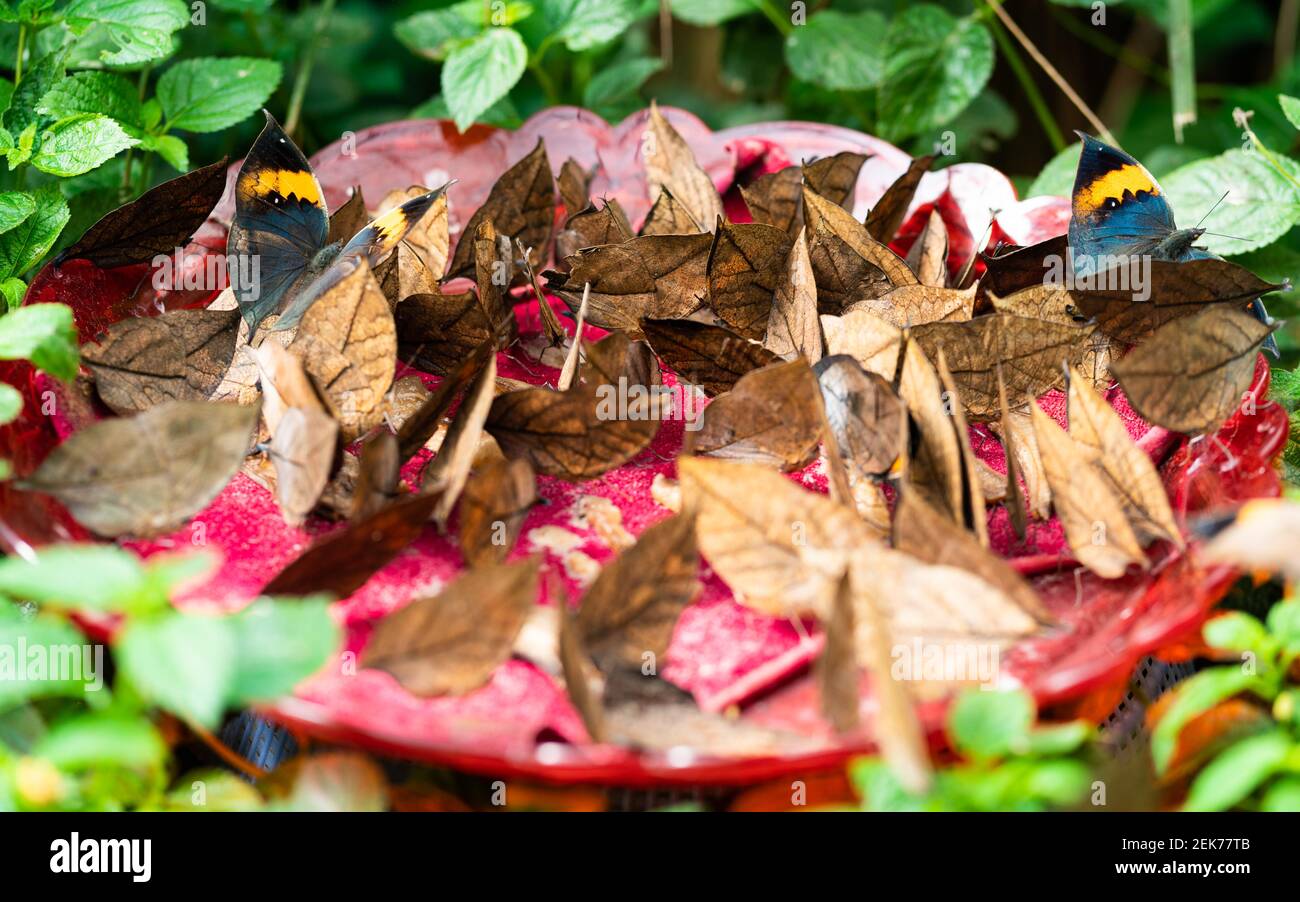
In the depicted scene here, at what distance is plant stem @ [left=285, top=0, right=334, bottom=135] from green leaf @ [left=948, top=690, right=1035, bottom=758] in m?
0.86

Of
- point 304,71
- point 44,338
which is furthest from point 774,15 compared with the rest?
point 44,338

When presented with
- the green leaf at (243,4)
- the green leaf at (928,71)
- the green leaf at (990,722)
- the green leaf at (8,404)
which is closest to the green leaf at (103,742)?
the green leaf at (8,404)

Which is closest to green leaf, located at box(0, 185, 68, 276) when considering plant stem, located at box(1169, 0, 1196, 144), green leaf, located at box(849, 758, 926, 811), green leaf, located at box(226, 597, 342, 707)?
green leaf, located at box(226, 597, 342, 707)

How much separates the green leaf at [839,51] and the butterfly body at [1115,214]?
44 centimetres

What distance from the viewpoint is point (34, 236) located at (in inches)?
29.2

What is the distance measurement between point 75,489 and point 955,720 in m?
0.38

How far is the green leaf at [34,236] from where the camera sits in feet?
2.41

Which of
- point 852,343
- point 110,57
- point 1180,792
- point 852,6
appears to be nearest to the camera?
point 1180,792

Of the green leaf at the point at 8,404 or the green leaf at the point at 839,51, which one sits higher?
the green leaf at the point at 839,51

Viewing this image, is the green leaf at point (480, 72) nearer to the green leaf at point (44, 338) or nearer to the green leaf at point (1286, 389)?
the green leaf at point (44, 338)

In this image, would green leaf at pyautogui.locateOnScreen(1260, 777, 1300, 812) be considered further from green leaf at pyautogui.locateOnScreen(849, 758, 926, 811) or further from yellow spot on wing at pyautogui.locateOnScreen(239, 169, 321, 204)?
yellow spot on wing at pyautogui.locateOnScreen(239, 169, 321, 204)
